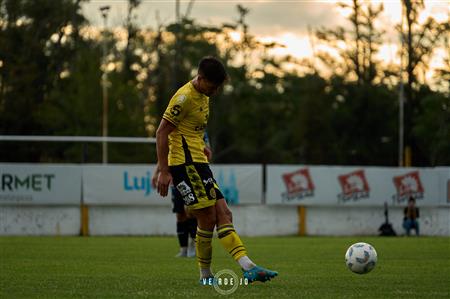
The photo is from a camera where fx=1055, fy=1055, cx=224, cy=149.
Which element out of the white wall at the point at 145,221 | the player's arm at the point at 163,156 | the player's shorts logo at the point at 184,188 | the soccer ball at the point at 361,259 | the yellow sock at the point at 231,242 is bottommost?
the white wall at the point at 145,221

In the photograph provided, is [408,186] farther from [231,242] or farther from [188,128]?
[231,242]

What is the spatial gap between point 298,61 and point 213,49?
625cm

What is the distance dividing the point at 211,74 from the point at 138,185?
19.9 meters

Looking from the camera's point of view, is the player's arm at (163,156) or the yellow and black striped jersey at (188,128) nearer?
the player's arm at (163,156)

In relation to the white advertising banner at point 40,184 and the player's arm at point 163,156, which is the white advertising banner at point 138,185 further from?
the player's arm at point 163,156

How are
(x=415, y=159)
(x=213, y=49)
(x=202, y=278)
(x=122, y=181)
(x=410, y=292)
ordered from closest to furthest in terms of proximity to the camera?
(x=410, y=292) → (x=202, y=278) → (x=122, y=181) → (x=415, y=159) → (x=213, y=49)

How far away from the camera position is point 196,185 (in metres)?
10.2

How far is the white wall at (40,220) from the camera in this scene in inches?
1136

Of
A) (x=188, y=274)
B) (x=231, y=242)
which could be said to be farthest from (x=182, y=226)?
(x=231, y=242)

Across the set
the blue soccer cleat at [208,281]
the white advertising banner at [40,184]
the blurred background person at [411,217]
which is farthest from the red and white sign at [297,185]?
the blue soccer cleat at [208,281]

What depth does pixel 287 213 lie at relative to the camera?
30.7m

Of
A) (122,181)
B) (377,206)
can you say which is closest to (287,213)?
(377,206)

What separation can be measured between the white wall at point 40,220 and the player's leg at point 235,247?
63.4ft

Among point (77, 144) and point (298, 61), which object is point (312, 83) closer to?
point (298, 61)
